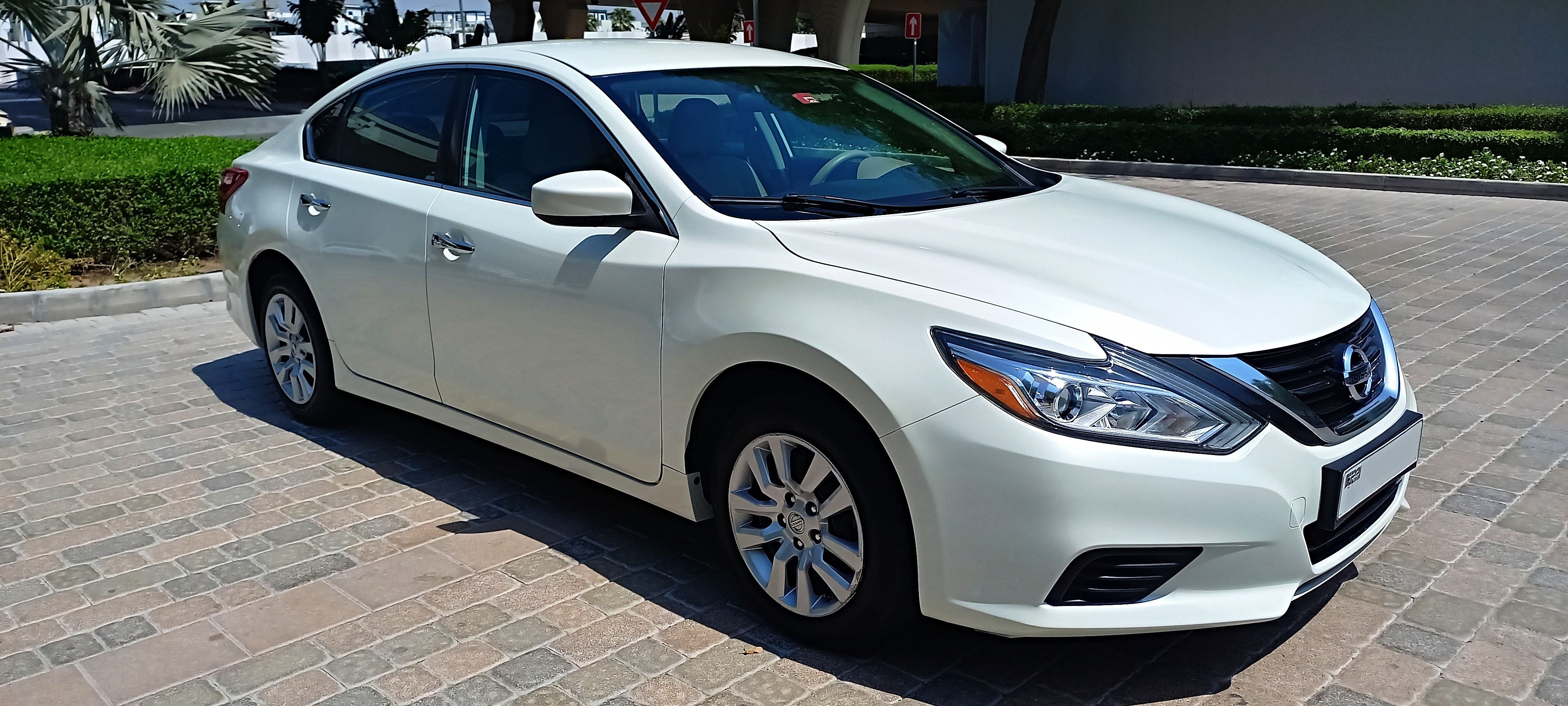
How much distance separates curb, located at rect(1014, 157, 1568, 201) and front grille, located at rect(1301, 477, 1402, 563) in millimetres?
9383

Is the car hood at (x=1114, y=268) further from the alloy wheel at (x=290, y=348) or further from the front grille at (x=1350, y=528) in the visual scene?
the alloy wheel at (x=290, y=348)

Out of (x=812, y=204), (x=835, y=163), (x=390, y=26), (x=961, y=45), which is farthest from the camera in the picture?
(x=390, y=26)

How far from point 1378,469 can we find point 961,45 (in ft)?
133

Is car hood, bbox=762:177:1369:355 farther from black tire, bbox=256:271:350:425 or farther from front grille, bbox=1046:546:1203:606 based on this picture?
black tire, bbox=256:271:350:425

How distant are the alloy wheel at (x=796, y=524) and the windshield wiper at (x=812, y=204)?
741mm

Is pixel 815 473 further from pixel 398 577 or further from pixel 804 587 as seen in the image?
pixel 398 577

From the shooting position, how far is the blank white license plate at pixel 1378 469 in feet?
9.77

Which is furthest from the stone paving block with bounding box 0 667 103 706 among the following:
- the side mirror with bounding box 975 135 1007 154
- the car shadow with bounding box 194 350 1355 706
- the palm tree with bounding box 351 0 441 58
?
the palm tree with bounding box 351 0 441 58

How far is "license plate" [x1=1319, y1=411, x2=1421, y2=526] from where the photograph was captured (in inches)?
115

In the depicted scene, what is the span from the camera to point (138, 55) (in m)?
11.3

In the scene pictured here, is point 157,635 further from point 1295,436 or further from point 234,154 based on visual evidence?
point 234,154

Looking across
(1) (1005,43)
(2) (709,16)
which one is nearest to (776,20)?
(2) (709,16)

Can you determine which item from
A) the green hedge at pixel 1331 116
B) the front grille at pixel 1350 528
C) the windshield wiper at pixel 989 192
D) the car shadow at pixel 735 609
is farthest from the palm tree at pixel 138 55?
the green hedge at pixel 1331 116

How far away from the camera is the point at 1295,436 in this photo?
9.48 ft
